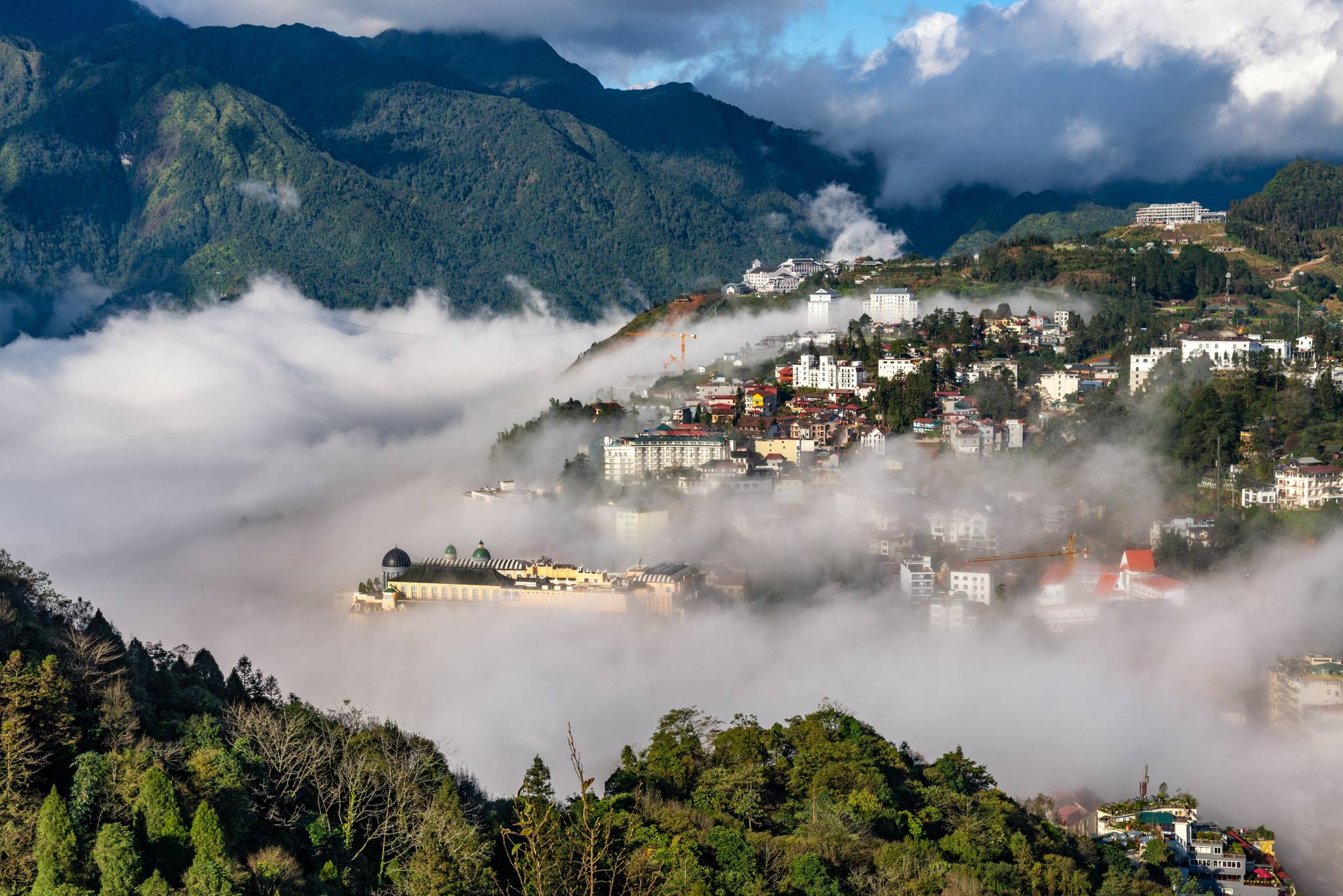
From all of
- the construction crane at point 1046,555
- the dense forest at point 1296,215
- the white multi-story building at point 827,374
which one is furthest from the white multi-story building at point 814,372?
the dense forest at point 1296,215

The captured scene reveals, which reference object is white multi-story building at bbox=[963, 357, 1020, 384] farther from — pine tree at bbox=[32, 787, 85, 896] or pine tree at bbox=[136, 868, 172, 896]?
pine tree at bbox=[136, 868, 172, 896]

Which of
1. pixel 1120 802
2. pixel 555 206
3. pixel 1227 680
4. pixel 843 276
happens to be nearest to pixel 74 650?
pixel 1120 802

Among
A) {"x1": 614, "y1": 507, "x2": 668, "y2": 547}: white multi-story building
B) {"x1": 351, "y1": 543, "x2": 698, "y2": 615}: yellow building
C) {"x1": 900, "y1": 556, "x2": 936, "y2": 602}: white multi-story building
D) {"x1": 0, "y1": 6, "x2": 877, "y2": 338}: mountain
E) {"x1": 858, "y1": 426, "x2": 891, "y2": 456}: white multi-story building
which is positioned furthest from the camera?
{"x1": 0, "y1": 6, "x2": 877, "y2": 338}: mountain

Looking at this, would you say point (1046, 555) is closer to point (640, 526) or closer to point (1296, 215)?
point (640, 526)

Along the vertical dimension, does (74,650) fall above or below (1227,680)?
above

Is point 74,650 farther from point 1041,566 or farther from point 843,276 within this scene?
point 843,276

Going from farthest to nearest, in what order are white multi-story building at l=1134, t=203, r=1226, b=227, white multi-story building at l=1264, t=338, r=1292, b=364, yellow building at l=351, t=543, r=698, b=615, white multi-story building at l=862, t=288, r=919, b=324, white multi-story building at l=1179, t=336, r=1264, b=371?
white multi-story building at l=1134, t=203, r=1226, b=227, white multi-story building at l=862, t=288, r=919, b=324, white multi-story building at l=1264, t=338, r=1292, b=364, white multi-story building at l=1179, t=336, r=1264, b=371, yellow building at l=351, t=543, r=698, b=615

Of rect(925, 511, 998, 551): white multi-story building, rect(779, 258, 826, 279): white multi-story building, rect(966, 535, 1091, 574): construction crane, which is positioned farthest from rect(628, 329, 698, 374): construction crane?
rect(966, 535, 1091, 574): construction crane
